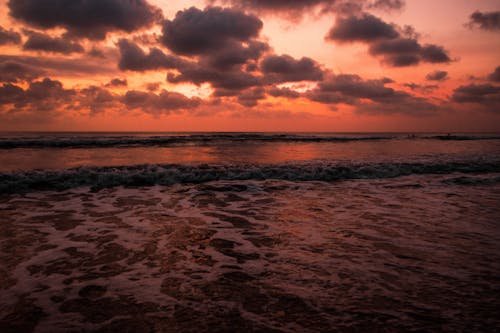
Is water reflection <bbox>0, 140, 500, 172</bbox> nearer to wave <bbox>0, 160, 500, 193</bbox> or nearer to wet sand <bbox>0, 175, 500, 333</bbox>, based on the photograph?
wave <bbox>0, 160, 500, 193</bbox>

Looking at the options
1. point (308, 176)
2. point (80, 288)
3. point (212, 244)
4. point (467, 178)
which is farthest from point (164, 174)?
point (467, 178)

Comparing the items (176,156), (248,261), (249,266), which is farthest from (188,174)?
(176,156)

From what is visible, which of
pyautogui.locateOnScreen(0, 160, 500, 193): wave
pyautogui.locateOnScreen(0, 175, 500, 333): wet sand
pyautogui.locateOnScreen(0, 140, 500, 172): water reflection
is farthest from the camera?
pyautogui.locateOnScreen(0, 140, 500, 172): water reflection

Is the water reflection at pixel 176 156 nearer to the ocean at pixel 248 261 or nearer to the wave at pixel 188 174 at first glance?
the wave at pixel 188 174

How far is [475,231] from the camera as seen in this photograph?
19.1 ft

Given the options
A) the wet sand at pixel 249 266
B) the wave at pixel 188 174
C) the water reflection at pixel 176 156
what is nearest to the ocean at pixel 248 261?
the wet sand at pixel 249 266

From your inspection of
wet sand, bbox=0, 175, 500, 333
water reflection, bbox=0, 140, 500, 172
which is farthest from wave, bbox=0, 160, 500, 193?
water reflection, bbox=0, 140, 500, 172

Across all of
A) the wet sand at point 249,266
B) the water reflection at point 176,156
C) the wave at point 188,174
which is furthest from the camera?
the water reflection at point 176,156

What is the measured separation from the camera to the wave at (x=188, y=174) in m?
10.6

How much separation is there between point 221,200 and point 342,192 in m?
3.99

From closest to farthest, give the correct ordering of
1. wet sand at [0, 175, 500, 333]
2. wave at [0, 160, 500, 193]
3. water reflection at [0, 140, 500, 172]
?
wet sand at [0, 175, 500, 333] < wave at [0, 160, 500, 193] < water reflection at [0, 140, 500, 172]

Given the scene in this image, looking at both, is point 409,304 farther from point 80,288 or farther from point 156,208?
point 156,208

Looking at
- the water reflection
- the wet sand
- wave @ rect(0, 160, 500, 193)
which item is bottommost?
the wet sand

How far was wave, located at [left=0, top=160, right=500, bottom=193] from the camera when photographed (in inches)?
418
